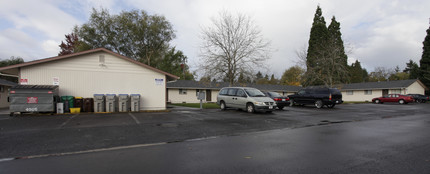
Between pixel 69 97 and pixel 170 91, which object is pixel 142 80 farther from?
pixel 170 91

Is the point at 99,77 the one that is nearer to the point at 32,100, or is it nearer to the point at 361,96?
the point at 32,100

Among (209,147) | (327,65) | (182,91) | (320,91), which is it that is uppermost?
(327,65)

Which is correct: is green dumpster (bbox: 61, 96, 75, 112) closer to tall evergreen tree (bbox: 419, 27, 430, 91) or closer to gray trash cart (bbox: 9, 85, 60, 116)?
gray trash cart (bbox: 9, 85, 60, 116)

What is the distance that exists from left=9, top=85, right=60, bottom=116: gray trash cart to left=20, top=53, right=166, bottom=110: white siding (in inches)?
48.5

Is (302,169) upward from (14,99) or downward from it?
downward

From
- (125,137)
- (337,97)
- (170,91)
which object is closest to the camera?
(125,137)

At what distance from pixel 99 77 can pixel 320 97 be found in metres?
17.2

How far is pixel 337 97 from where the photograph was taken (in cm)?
1969

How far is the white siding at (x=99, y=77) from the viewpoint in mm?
12852

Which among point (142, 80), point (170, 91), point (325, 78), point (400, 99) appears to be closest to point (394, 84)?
point (400, 99)

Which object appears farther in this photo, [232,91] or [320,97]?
[320,97]

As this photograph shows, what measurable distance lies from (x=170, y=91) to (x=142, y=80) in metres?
16.6

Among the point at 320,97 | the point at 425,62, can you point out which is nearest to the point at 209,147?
the point at 320,97

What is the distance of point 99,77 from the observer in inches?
547
